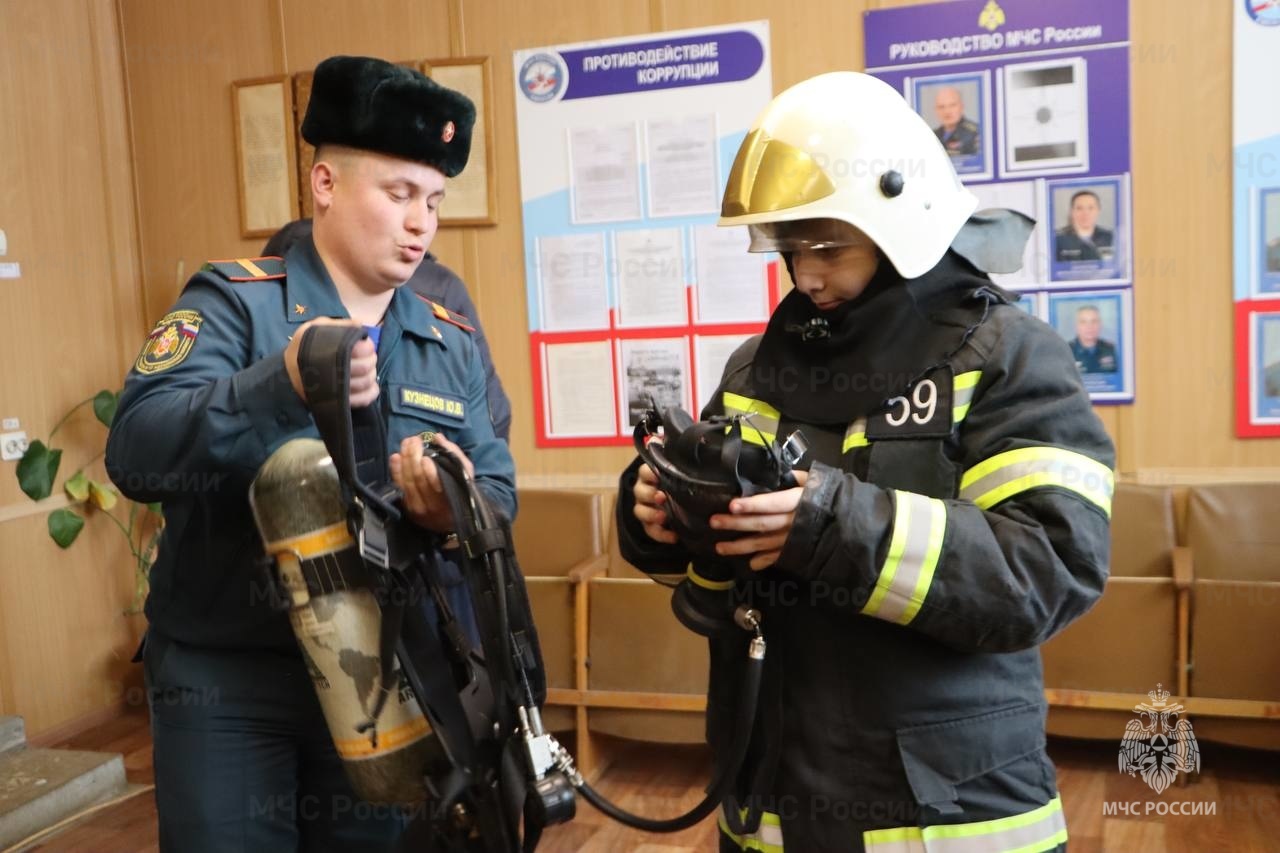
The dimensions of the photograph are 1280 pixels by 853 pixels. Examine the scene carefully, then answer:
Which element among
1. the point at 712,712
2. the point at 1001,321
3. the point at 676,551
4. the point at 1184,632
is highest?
the point at 1001,321

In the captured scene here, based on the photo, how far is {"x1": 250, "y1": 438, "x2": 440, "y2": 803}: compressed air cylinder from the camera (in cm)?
Answer: 138

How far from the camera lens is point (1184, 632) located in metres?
3.09

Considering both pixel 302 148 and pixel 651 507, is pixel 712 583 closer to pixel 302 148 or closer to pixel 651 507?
pixel 651 507

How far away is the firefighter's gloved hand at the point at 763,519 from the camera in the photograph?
Result: 1.21m

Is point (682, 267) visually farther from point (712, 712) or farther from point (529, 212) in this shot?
point (712, 712)

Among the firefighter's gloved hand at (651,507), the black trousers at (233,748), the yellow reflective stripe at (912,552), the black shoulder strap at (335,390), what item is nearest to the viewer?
the yellow reflective stripe at (912,552)

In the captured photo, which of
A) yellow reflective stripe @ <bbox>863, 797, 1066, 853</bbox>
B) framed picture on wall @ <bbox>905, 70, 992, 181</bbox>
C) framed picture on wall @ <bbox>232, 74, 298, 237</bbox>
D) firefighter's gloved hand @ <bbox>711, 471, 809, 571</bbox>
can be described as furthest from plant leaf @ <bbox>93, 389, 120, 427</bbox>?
yellow reflective stripe @ <bbox>863, 797, 1066, 853</bbox>

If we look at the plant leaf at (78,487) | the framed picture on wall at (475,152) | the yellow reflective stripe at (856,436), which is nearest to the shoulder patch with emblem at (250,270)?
the yellow reflective stripe at (856,436)

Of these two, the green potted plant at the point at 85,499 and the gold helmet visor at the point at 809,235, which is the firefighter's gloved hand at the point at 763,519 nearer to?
the gold helmet visor at the point at 809,235

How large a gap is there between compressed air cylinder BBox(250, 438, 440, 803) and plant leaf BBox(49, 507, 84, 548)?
311 centimetres

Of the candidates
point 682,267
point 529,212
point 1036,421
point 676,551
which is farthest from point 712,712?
point 529,212

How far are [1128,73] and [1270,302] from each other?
2.73ft

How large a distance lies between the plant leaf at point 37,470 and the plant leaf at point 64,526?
0.12 m

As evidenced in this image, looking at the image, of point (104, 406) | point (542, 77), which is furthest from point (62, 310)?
point (542, 77)
